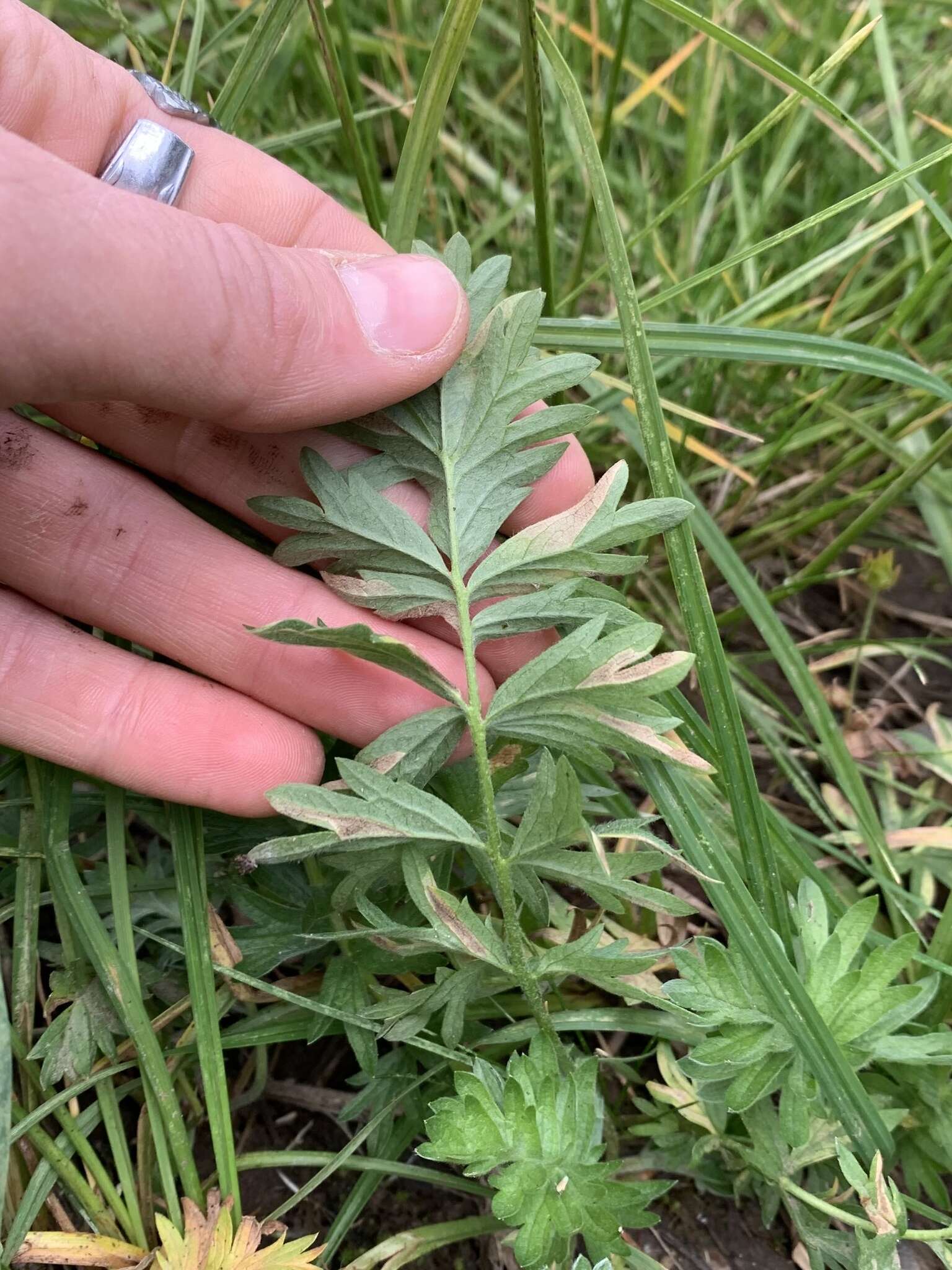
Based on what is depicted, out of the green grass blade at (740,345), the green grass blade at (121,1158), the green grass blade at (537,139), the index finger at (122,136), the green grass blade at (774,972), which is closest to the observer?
the green grass blade at (774,972)

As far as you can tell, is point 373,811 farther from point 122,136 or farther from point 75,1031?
point 122,136

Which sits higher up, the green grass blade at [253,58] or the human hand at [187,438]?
the green grass blade at [253,58]

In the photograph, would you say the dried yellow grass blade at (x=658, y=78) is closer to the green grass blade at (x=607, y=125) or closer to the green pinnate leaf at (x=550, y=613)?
the green grass blade at (x=607, y=125)

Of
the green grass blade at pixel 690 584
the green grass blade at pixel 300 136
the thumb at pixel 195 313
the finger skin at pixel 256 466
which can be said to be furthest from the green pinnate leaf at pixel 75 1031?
the green grass blade at pixel 300 136

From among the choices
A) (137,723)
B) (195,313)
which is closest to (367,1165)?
(137,723)

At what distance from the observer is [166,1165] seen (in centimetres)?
158

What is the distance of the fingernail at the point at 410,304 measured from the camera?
158 centimetres

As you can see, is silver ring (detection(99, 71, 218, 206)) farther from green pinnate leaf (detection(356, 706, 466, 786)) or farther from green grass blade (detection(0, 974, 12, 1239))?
green grass blade (detection(0, 974, 12, 1239))

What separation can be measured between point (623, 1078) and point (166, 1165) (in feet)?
2.61

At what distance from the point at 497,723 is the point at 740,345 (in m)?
0.85

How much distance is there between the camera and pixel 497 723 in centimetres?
154

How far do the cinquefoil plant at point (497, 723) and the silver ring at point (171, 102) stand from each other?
2.32 feet

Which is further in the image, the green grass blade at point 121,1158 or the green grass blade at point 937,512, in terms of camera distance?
the green grass blade at point 937,512

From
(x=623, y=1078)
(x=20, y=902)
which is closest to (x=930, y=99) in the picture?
(x=623, y=1078)
